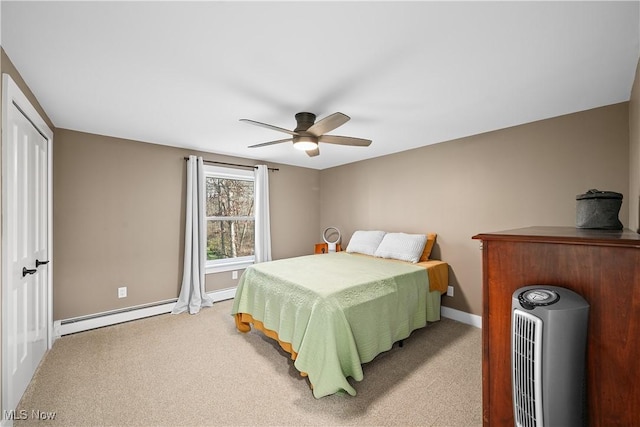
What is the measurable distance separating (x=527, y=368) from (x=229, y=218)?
411 cm

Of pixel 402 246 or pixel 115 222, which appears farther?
pixel 402 246

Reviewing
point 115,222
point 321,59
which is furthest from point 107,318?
point 321,59

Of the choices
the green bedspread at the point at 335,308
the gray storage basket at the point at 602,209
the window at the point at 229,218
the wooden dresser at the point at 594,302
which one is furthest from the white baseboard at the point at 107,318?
the gray storage basket at the point at 602,209

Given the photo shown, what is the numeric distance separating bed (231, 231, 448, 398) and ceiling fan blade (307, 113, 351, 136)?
4.41 feet

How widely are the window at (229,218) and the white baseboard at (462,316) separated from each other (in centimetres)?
306

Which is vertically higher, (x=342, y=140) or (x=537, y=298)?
(x=342, y=140)

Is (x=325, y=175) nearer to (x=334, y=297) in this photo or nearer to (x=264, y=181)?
(x=264, y=181)

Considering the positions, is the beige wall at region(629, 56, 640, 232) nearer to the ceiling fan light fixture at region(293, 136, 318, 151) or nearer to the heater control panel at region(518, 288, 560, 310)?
the heater control panel at region(518, 288, 560, 310)

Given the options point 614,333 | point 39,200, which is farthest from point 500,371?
point 39,200

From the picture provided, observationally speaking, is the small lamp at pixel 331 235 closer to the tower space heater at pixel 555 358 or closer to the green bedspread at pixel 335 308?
the green bedspread at pixel 335 308

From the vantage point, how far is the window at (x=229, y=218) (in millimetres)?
4242

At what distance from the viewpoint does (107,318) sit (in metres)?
3.19

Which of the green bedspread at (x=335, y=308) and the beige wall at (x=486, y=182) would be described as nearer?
the green bedspread at (x=335, y=308)

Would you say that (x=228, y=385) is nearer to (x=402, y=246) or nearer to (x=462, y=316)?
(x=402, y=246)
